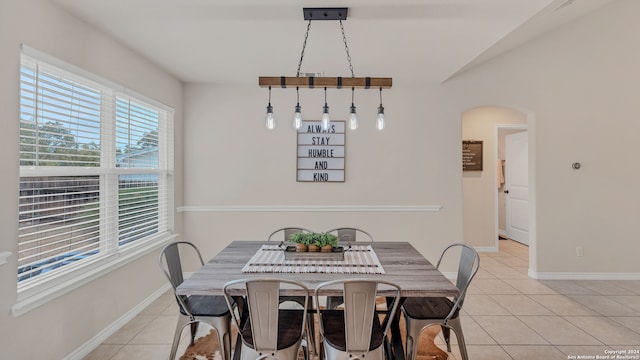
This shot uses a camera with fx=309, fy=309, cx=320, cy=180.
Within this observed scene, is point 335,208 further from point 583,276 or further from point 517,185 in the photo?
point 517,185

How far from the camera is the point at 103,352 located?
2291 mm

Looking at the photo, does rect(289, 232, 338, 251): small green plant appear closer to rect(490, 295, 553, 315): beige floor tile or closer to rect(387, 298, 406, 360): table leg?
rect(387, 298, 406, 360): table leg

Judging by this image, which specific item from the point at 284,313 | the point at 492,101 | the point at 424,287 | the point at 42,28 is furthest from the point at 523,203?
the point at 42,28

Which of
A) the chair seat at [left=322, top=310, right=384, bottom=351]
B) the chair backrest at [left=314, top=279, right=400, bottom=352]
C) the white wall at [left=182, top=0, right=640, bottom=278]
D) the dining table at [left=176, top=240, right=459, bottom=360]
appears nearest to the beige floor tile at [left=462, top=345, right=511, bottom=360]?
the dining table at [left=176, top=240, right=459, bottom=360]

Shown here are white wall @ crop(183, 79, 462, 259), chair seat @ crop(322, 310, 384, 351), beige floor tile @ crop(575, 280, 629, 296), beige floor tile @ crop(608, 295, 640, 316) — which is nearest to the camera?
chair seat @ crop(322, 310, 384, 351)

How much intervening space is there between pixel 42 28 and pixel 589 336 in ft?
Answer: 14.9

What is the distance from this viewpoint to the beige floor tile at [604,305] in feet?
9.68

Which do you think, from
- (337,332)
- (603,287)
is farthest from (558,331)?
(337,332)

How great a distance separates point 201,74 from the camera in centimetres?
353

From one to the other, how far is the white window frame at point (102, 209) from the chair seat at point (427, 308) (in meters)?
2.27

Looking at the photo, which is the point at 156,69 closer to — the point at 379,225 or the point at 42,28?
the point at 42,28

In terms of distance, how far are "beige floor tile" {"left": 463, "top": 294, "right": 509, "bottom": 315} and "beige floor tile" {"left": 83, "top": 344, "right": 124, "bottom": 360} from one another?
301 centimetres

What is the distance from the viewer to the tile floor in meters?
2.32

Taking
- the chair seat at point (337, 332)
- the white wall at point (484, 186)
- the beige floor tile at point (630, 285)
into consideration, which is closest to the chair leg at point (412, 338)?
the chair seat at point (337, 332)
